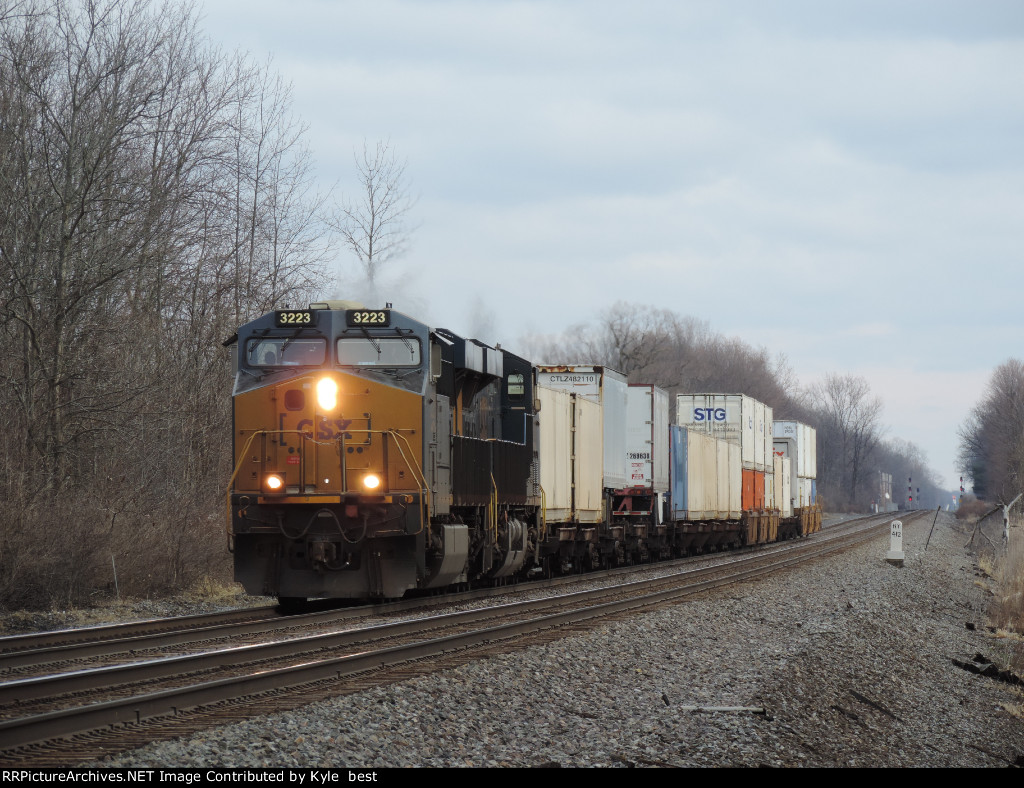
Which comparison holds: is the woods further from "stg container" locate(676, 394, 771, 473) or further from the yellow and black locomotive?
"stg container" locate(676, 394, 771, 473)

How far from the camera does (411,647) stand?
10133 millimetres

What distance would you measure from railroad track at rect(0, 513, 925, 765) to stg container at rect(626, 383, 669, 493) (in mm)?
11622

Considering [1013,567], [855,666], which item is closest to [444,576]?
[855,666]

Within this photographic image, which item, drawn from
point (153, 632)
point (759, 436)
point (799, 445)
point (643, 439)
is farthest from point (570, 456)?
point (799, 445)

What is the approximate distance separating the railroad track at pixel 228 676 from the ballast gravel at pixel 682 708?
369 mm

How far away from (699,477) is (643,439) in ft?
14.0

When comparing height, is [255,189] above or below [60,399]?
above

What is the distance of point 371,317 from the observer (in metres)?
13.4

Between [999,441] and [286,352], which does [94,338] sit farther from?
[999,441]

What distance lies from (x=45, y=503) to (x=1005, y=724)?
12.1m

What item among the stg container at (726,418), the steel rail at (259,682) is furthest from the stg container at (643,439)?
the steel rail at (259,682)

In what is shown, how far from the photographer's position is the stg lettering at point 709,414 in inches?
1394
